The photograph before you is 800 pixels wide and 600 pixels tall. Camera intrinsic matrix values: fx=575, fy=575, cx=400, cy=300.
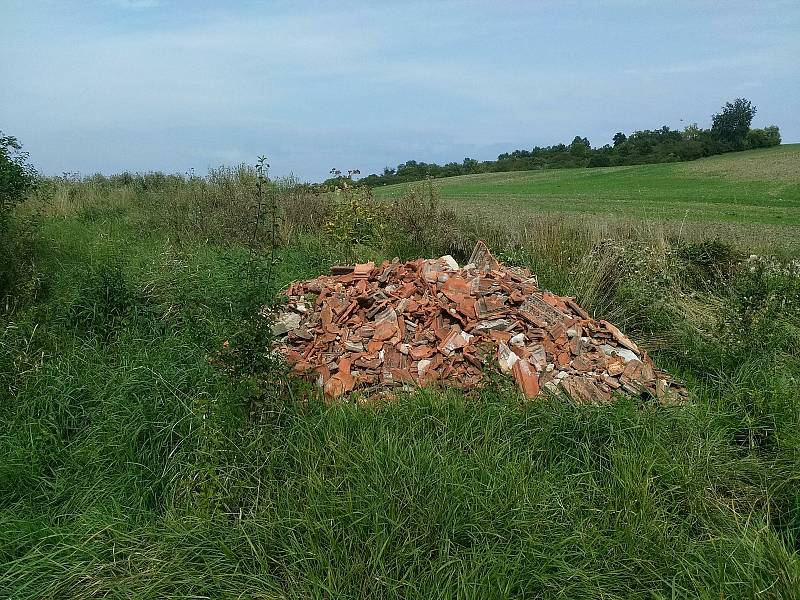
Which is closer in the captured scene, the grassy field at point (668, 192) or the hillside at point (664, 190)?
the grassy field at point (668, 192)

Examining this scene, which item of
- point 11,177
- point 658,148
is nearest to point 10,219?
point 11,177

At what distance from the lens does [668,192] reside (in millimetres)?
31203

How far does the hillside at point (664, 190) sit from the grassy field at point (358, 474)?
10650 mm

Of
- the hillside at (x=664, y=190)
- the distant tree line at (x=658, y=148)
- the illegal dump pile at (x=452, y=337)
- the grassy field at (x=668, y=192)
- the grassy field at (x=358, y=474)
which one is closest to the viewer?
the grassy field at (x=358, y=474)

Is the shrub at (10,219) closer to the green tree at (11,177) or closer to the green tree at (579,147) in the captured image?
the green tree at (11,177)

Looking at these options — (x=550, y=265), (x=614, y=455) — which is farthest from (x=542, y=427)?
(x=550, y=265)

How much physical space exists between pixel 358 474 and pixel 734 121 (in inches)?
2608

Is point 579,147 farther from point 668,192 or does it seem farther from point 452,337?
point 452,337

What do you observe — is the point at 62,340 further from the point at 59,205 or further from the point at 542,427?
the point at 59,205

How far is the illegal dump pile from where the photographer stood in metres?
4.40

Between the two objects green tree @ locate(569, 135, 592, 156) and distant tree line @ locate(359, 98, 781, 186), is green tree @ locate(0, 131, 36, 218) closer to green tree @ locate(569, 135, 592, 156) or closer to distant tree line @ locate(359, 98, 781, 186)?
distant tree line @ locate(359, 98, 781, 186)

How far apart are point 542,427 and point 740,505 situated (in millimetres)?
1226

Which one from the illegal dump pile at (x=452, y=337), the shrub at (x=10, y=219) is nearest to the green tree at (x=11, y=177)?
the shrub at (x=10, y=219)

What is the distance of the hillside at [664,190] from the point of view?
20.6 meters
